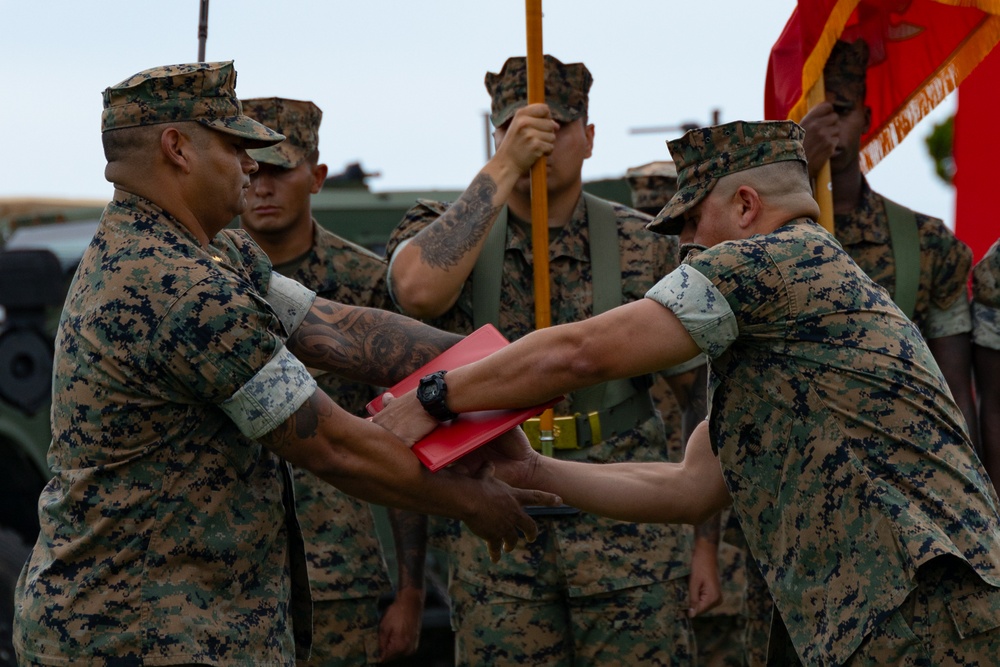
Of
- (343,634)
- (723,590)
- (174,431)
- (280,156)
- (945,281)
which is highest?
(280,156)

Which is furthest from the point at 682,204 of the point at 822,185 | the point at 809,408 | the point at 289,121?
A: the point at 289,121

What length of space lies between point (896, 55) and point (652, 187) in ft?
5.06

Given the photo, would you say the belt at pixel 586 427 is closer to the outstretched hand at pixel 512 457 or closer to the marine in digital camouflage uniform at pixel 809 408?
the outstretched hand at pixel 512 457

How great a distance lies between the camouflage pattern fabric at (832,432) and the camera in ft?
10.9

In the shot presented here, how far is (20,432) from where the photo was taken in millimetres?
7609

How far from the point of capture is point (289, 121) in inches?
219

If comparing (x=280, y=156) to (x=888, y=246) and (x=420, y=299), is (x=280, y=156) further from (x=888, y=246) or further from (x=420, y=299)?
(x=888, y=246)

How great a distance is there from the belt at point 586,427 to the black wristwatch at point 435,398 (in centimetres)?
98

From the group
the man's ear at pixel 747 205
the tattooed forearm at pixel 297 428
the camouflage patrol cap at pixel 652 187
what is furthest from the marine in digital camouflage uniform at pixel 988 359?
the tattooed forearm at pixel 297 428

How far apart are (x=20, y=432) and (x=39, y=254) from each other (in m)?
0.96

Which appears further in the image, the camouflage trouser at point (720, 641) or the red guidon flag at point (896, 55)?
the camouflage trouser at point (720, 641)

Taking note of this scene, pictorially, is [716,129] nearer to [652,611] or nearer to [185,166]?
[185,166]

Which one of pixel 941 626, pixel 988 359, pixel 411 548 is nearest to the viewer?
pixel 941 626

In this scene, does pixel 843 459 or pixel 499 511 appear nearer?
pixel 843 459
